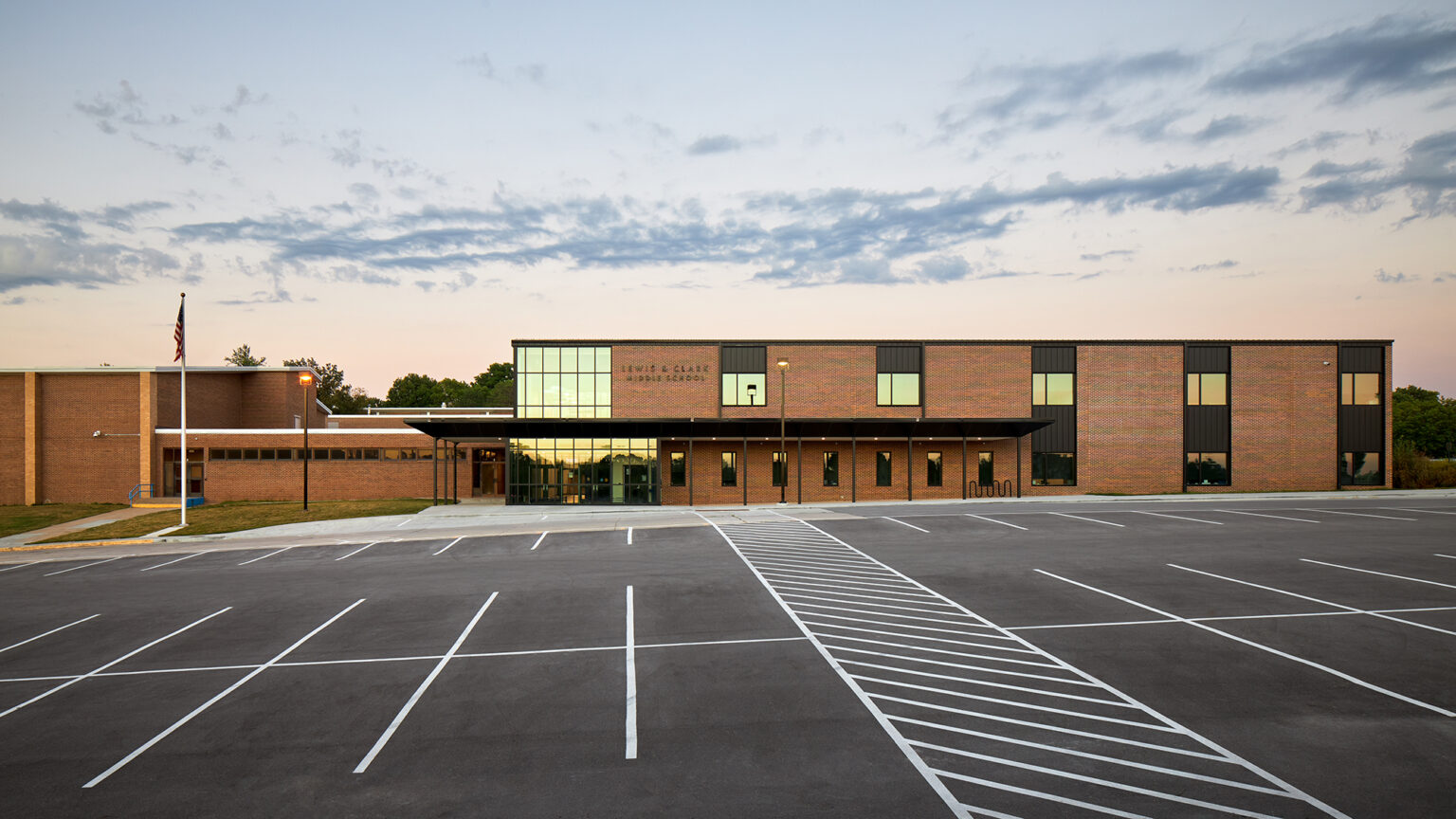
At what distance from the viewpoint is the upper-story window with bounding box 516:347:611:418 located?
40.7 meters

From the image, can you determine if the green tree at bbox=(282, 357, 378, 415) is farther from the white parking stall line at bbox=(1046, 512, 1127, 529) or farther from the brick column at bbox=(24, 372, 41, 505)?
the white parking stall line at bbox=(1046, 512, 1127, 529)

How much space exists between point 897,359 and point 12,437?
51832 millimetres

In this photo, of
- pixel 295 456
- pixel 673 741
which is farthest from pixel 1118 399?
pixel 295 456

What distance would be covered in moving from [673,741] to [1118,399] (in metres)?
40.9

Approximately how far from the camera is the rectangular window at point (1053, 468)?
4106cm

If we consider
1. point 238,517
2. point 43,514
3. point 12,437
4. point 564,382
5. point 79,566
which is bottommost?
point 43,514

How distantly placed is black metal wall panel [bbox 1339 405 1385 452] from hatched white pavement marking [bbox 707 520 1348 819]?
42554mm

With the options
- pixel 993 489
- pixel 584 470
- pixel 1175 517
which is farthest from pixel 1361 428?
pixel 584 470

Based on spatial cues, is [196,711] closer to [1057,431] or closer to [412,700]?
[412,700]

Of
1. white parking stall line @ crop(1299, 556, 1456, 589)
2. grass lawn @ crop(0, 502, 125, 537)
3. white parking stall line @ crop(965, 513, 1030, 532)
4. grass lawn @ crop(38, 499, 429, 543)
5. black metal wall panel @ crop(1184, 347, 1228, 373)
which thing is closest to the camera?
white parking stall line @ crop(1299, 556, 1456, 589)

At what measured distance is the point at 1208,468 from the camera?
4131 cm

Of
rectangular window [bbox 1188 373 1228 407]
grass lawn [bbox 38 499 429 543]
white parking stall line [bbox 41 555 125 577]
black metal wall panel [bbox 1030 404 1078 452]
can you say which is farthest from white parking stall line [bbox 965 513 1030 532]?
white parking stall line [bbox 41 555 125 577]

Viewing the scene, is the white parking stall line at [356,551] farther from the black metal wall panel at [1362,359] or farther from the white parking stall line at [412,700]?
the black metal wall panel at [1362,359]

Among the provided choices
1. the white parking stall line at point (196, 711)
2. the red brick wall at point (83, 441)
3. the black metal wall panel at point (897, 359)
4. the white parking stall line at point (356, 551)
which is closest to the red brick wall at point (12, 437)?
the red brick wall at point (83, 441)
